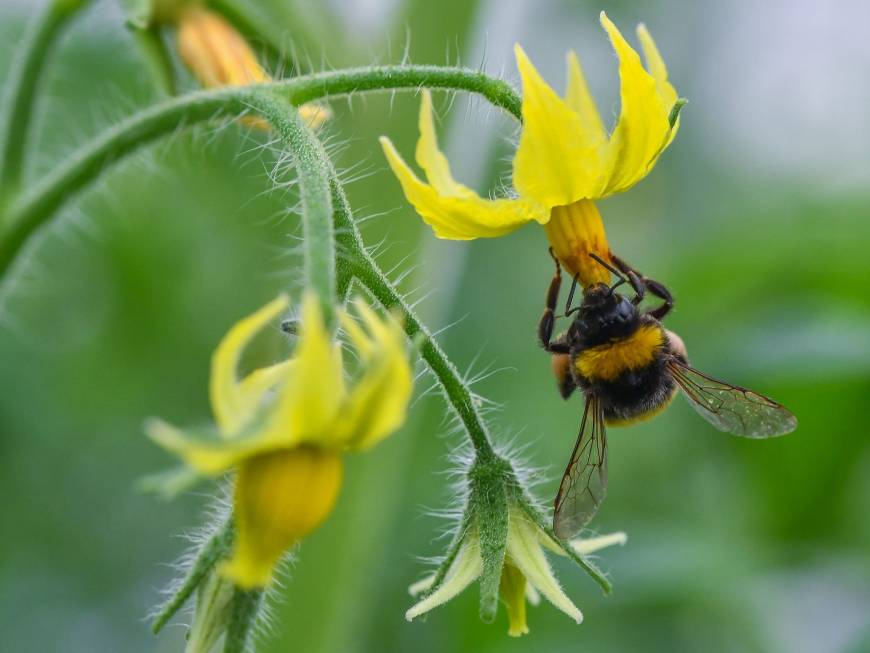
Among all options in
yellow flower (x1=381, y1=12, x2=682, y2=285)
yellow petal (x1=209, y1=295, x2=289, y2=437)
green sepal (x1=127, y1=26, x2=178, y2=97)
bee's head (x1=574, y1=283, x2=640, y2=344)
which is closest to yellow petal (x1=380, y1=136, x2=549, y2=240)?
yellow flower (x1=381, y1=12, x2=682, y2=285)

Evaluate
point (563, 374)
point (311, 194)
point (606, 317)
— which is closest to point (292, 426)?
point (311, 194)

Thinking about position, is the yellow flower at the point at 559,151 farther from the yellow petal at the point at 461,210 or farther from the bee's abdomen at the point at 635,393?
the bee's abdomen at the point at 635,393

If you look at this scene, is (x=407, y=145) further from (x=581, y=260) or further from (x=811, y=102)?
(x=811, y=102)

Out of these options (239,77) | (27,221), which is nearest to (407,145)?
(239,77)

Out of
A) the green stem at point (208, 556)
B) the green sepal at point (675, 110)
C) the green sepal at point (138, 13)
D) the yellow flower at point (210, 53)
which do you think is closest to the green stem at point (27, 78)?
the green sepal at point (138, 13)

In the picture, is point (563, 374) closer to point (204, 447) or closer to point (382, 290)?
point (382, 290)

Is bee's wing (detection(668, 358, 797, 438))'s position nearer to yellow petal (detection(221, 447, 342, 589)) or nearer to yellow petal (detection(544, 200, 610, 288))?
yellow petal (detection(544, 200, 610, 288))
